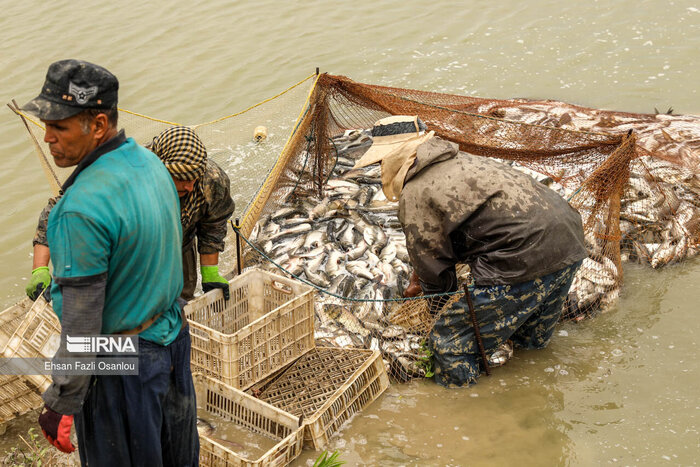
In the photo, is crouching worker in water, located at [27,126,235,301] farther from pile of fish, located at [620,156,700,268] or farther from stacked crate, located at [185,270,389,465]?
pile of fish, located at [620,156,700,268]

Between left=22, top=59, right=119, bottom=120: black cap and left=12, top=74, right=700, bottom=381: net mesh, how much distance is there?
2.83m

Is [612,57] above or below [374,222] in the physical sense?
above

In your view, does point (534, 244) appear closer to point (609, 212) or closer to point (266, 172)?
point (609, 212)

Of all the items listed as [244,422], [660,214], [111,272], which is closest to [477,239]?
[244,422]

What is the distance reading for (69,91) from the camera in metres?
2.61

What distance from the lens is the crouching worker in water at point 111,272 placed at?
103 inches

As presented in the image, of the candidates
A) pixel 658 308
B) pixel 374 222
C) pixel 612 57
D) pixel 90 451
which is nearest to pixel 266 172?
pixel 374 222

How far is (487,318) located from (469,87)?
659 cm

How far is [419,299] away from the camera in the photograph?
5.15m

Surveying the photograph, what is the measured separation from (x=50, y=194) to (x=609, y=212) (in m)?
6.51

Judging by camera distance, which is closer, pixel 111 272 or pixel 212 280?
pixel 111 272

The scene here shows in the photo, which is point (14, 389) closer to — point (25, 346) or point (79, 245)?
point (25, 346)

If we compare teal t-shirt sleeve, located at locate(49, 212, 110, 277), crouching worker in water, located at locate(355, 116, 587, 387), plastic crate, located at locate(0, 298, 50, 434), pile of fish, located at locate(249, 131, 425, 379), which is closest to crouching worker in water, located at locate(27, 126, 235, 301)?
plastic crate, located at locate(0, 298, 50, 434)

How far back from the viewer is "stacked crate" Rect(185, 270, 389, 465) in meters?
4.41
